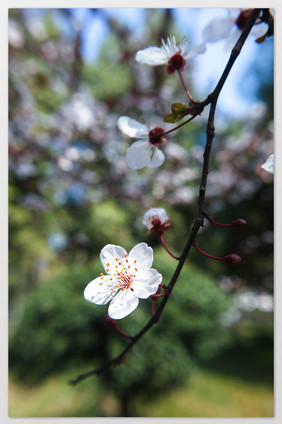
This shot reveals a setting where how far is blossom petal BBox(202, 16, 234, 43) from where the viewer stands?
0.52 metres

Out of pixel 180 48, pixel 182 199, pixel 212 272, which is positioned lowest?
pixel 212 272

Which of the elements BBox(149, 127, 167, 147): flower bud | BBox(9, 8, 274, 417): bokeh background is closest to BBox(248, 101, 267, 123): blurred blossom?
BBox(9, 8, 274, 417): bokeh background

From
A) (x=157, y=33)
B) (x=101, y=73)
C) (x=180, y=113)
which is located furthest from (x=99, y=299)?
(x=101, y=73)

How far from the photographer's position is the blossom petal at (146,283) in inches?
13.0

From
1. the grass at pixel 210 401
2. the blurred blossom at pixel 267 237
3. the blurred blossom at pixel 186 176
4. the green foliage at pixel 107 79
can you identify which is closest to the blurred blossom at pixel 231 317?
the grass at pixel 210 401

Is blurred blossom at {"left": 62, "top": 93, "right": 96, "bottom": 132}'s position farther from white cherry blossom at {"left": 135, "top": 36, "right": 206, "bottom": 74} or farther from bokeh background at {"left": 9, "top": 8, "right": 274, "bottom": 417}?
white cherry blossom at {"left": 135, "top": 36, "right": 206, "bottom": 74}

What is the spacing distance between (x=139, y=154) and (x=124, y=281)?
166 mm

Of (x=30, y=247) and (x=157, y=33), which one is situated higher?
(x=157, y=33)

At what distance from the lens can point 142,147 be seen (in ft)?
1.46

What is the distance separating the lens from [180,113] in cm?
38

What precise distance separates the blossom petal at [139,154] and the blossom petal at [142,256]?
0.41 feet

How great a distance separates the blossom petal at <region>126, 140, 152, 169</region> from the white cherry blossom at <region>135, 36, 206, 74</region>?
0.42 feet
